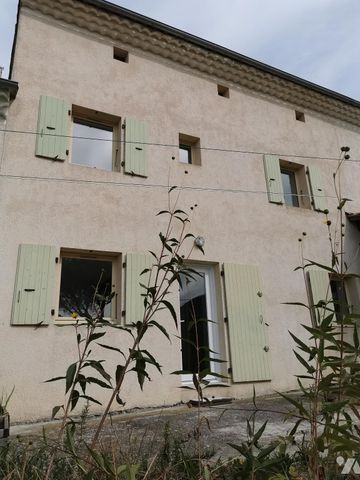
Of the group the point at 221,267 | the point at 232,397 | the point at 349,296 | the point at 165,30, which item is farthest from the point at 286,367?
the point at 165,30

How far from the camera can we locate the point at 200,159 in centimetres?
698

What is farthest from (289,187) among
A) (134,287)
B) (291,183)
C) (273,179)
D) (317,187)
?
(134,287)

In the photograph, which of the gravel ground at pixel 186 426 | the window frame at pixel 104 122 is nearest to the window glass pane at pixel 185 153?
the window frame at pixel 104 122

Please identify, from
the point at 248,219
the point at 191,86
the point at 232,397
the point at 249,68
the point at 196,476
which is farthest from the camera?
the point at 249,68

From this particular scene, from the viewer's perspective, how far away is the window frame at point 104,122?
6207mm

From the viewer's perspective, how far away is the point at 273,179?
7.52 meters

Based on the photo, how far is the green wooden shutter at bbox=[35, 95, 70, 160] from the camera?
552 cm

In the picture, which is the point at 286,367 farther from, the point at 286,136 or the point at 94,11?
the point at 94,11

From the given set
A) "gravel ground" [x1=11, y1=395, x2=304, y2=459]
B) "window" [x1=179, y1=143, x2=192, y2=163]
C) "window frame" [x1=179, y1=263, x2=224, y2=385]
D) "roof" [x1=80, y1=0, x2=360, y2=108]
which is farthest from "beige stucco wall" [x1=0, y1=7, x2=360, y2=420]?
"roof" [x1=80, y1=0, x2=360, y2=108]

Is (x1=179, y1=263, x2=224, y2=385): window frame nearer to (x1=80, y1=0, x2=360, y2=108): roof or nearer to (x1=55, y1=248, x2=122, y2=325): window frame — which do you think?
(x1=55, y1=248, x2=122, y2=325): window frame

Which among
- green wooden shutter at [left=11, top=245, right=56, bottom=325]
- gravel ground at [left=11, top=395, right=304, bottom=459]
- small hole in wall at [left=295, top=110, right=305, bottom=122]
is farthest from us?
small hole in wall at [left=295, top=110, right=305, bottom=122]

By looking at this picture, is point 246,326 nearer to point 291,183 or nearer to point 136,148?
point 136,148

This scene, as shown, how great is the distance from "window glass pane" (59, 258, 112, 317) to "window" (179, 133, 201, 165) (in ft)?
9.09

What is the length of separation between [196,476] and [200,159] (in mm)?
6096
